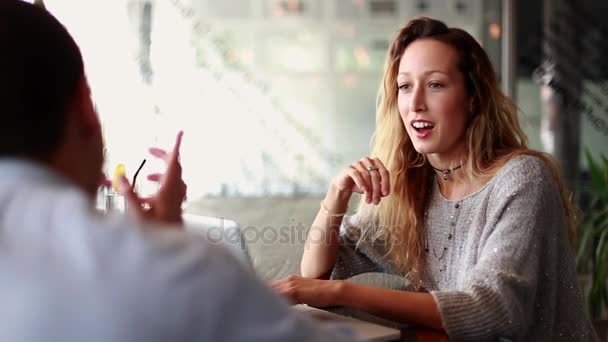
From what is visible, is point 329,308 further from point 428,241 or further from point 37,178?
point 37,178

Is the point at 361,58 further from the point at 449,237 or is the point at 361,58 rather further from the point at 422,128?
the point at 449,237

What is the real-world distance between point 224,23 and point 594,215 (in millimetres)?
2008

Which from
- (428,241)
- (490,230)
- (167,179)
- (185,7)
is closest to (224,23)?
(185,7)

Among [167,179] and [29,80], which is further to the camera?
[167,179]

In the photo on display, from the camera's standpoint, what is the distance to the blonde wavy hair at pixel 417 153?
1717mm

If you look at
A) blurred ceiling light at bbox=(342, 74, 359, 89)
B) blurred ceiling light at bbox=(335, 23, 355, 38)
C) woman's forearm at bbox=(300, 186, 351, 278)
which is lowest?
woman's forearm at bbox=(300, 186, 351, 278)

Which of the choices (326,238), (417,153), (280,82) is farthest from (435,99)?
(280,82)

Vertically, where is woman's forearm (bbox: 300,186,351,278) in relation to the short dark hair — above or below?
below

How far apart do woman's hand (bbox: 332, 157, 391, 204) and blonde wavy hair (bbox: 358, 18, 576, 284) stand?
16 centimetres

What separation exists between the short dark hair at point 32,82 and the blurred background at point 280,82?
2.43 metres

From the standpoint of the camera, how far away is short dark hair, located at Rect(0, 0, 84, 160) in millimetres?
579

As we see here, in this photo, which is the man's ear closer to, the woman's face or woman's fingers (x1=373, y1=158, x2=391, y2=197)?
Result: woman's fingers (x1=373, y1=158, x2=391, y2=197)

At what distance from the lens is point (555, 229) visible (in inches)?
57.8

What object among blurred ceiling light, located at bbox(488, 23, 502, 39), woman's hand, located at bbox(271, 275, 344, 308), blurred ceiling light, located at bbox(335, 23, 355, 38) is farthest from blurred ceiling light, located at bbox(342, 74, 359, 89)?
woman's hand, located at bbox(271, 275, 344, 308)
